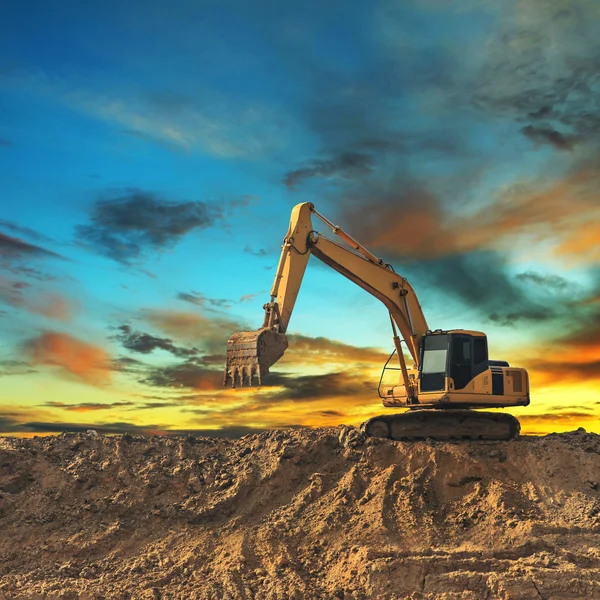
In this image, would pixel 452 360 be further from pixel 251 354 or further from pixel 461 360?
pixel 251 354

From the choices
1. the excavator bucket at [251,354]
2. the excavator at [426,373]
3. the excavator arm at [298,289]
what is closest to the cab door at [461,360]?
the excavator at [426,373]

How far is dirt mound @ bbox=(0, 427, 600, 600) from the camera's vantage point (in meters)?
10.9

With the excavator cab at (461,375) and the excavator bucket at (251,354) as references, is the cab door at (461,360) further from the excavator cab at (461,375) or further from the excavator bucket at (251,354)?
the excavator bucket at (251,354)

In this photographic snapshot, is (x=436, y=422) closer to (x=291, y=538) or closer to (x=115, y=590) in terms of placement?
(x=291, y=538)

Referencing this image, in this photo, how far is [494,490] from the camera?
517 inches

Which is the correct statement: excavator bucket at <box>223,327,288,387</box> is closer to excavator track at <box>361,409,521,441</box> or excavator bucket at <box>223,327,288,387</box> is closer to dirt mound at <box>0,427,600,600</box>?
dirt mound at <box>0,427,600,600</box>

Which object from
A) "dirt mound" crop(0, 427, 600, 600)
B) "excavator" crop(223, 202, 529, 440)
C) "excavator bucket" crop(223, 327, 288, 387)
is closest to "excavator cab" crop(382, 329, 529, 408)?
"excavator" crop(223, 202, 529, 440)

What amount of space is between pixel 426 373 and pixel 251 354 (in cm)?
446

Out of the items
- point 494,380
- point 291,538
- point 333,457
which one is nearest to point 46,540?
point 291,538

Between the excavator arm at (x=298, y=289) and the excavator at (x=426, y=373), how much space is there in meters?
0.02

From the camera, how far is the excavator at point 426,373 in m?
14.9

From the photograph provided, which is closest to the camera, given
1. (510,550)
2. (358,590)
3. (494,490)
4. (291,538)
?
(358,590)

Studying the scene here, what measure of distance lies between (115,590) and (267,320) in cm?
554

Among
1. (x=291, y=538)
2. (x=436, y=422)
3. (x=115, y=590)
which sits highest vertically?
(x=436, y=422)
